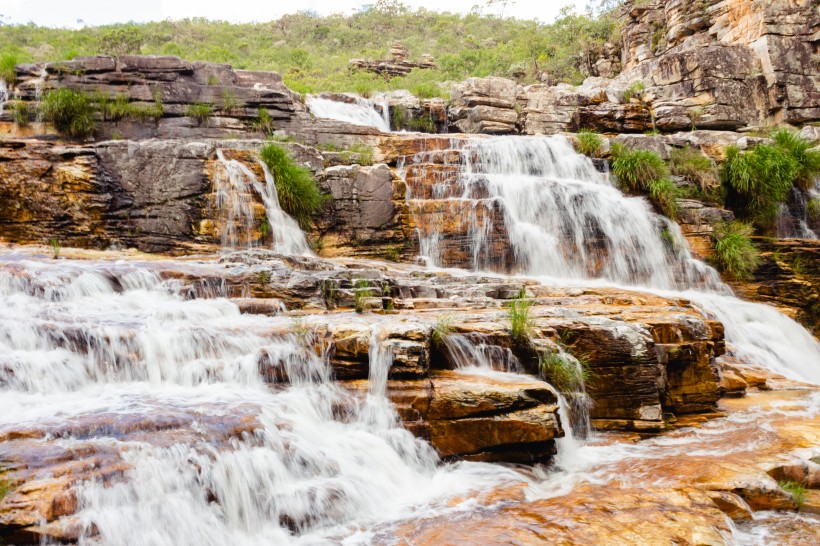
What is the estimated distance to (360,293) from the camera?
6.73 m

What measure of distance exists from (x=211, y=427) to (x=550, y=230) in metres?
8.43

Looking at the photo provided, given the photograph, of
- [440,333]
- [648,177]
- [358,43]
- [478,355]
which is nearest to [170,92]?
[440,333]

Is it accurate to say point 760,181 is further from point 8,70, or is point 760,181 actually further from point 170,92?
point 8,70

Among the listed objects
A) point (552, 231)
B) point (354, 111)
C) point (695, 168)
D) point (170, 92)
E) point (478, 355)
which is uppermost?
point (354, 111)

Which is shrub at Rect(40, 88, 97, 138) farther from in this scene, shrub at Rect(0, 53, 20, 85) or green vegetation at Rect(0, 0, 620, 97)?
green vegetation at Rect(0, 0, 620, 97)

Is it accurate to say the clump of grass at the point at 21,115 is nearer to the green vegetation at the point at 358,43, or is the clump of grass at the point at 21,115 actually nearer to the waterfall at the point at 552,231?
the green vegetation at the point at 358,43

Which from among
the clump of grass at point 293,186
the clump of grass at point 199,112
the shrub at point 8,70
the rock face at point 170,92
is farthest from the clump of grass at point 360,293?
the shrub at point 8,70

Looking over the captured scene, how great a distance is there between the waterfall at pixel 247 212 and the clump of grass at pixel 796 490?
25.8 ft

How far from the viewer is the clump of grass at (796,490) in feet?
12.4

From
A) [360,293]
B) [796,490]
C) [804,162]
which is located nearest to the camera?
[796,490]

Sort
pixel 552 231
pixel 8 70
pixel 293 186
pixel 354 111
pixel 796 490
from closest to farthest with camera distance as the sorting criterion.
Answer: pixel 796 490
pixel 293 186
pixel 552 231
pixel 8 70
pixel 354 111

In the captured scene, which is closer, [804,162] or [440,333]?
[440,333]

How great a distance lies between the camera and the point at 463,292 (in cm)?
734

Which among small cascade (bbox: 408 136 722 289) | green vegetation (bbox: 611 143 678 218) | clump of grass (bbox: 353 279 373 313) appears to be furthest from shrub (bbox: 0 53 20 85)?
green vegetation (bbox: 611 143 678 218)
